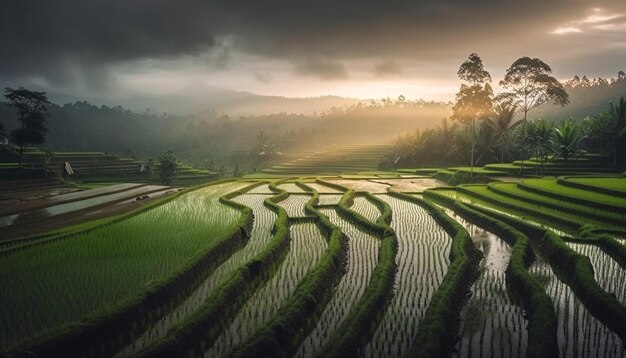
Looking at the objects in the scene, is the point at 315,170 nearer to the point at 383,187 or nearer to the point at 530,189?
the point at 383,187

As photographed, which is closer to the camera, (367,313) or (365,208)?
(367,313)

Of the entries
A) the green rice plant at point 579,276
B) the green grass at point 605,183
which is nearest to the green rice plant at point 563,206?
the green grass at point 605,183

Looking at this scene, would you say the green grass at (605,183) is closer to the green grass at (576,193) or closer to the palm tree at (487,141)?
the green grass at (576,193)

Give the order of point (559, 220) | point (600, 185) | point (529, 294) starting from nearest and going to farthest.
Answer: point (529, 294)
point (559, 220)
point (600, 185)

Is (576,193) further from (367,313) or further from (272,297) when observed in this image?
(272,297)

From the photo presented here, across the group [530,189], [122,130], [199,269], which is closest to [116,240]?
[199,269]

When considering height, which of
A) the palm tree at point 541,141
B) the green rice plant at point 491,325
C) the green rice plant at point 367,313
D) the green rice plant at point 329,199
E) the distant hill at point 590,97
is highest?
the distant hill at point 590,97

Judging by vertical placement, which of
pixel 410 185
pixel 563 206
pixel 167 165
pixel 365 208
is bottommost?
pixel 365 208

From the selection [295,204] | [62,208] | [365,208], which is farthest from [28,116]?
[365,208]

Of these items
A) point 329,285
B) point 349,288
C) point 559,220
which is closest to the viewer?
point 349,288
